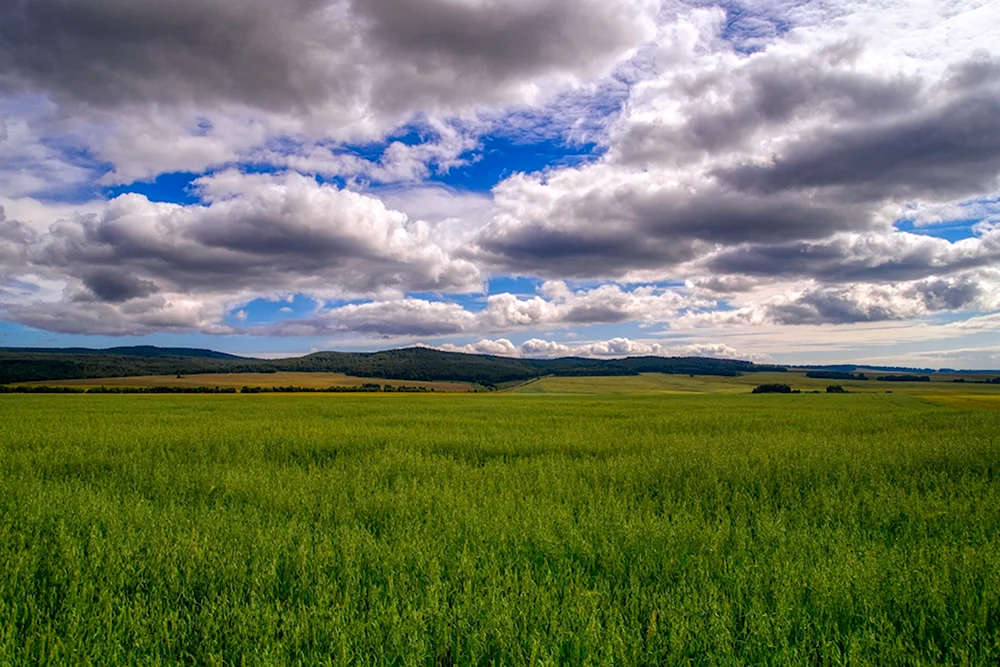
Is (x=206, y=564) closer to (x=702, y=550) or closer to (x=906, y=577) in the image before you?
(x=702, y=550)

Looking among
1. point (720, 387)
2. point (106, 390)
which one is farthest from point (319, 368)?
point (720, 387)

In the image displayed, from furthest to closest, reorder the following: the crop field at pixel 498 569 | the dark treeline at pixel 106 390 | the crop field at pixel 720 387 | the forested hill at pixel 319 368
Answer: the forested hill at pixel 319 368
the crop field at pixel 720 387
the dark treeline at pixel 106 390
the crop field at pixel 498 569

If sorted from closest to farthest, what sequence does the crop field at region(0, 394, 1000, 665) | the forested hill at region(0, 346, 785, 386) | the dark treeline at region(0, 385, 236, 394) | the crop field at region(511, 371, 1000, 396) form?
the crop field at region(0, 394, 1000, 665) → the dark treeline at region(0, 385, 236, 394) → the crop field at region(511, 371, 1000, 396) → the forested hill at region(0, 346, 785, 386)

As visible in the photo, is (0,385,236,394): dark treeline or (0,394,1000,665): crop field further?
(0,385,236,394): dark treeline

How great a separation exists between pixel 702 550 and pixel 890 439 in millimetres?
14023

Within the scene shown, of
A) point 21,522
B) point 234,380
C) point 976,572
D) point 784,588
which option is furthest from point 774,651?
point 234,380

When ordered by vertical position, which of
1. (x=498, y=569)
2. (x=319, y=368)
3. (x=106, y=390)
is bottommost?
(x=319, y=368)

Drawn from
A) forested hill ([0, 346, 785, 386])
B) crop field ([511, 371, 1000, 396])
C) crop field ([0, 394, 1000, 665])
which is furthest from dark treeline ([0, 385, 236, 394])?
crop field ([0, 394, 1000, 665])

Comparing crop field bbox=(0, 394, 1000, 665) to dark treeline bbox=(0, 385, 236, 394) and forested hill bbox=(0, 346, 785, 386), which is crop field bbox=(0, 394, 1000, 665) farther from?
forested hill bbox=(0, 346, 785, 386)

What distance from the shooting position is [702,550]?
562 centimetres

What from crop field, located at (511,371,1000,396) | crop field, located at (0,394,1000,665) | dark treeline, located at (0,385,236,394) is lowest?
crop field, located at (511,371,1000,396)

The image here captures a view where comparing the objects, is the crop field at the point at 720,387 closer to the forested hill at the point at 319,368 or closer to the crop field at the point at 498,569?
the forested hill at the point at 319,368

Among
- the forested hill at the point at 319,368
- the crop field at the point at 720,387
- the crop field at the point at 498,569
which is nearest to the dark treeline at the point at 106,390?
the forested hill at the point at 319,368

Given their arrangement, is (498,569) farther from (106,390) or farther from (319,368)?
(319,368)
